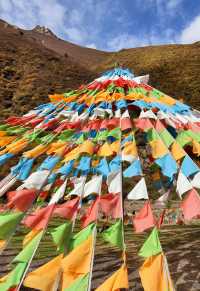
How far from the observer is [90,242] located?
528cm

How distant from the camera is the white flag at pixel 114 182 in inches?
235

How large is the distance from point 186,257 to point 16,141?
4228 millimetres

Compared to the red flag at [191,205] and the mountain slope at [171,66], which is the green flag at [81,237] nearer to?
the red flag at [191,205]

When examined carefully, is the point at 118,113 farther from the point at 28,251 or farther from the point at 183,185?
the point at 28,251

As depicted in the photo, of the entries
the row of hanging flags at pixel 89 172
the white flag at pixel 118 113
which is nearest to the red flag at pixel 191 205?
the row of hanging flags at pixel 89 172

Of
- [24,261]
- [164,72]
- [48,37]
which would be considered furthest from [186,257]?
[48,37]

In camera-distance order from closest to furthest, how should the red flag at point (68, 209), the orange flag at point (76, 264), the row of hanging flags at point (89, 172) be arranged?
the orange flag at point (76, 264) → the row of hanging flags at point (89, 172) → the red flag at point (68, 209)

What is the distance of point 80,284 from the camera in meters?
4.86

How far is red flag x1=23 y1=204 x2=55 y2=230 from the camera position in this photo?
18.8ft

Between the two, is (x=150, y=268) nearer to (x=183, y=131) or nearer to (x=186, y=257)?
(x=186, y=257)

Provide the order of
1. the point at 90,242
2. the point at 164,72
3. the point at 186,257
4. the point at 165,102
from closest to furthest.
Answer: the point at 90,242 < the point at 186,257 < the point at 165,102 < the point at 164,72

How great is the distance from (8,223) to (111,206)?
140 cm

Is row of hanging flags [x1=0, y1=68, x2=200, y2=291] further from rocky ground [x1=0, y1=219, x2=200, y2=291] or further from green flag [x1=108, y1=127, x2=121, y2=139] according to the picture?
rocky ground [x1=0, y1=219, x2=200, y2=291]

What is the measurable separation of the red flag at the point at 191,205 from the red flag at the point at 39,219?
5.95 ft
